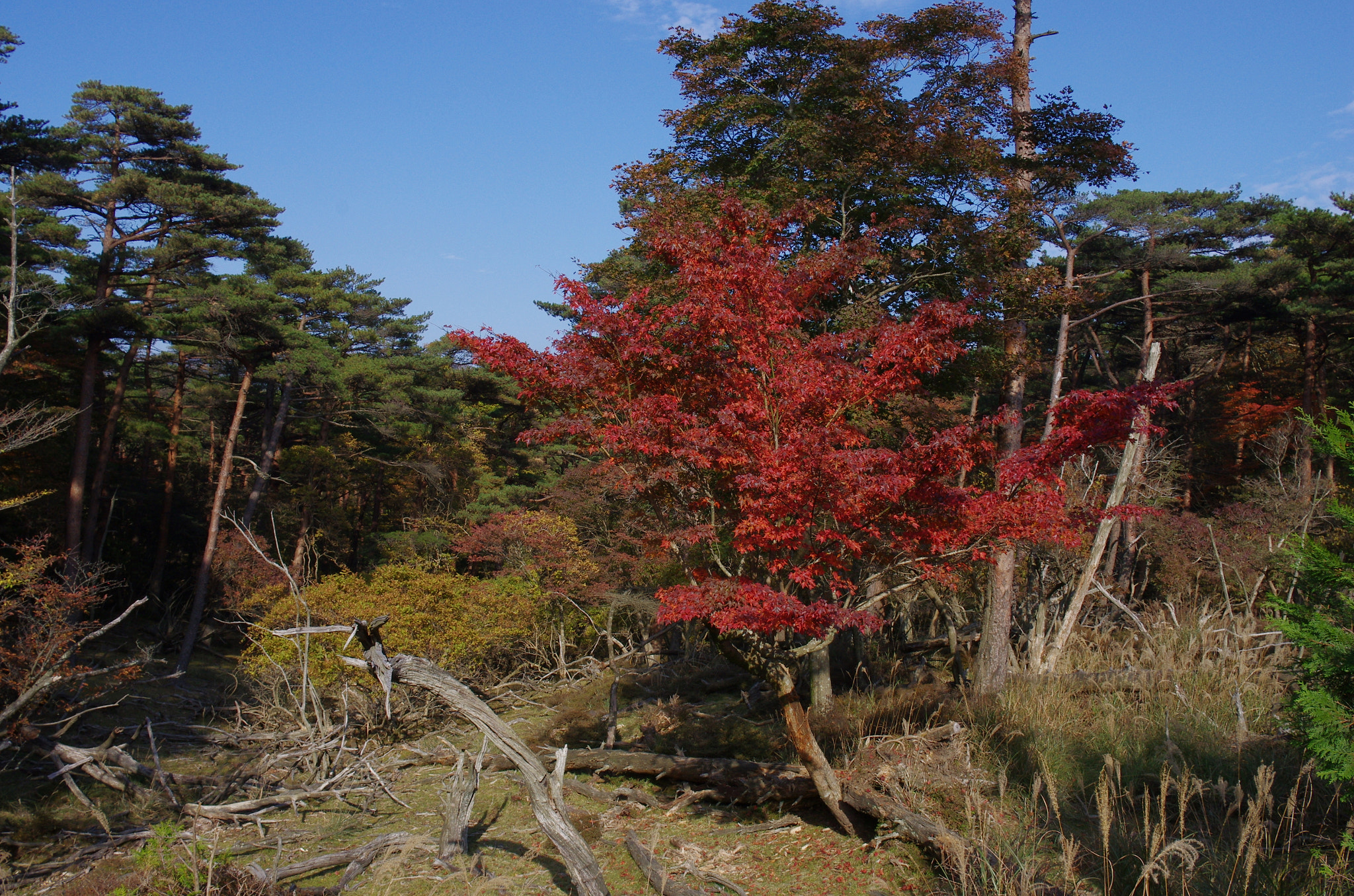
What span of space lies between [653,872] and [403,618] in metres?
7.69

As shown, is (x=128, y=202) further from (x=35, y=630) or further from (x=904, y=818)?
(x=904, y=818)

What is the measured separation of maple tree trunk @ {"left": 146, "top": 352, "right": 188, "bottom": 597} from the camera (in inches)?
842

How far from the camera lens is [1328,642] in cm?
380

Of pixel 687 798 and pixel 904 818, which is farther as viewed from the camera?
pixel 687 798

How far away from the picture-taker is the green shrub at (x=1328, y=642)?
3.73 m

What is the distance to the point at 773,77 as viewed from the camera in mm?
11062

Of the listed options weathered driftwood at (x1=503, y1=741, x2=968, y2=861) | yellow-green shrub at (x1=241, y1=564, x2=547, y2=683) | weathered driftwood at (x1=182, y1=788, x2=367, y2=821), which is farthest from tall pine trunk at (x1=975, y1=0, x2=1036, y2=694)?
yellow-green shrub at (x1=241, y1=564, x2=547, y2=683)

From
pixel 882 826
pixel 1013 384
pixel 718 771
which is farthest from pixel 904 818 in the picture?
pixel 1013 384

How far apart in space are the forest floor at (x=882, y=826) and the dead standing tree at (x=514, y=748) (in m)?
0.68

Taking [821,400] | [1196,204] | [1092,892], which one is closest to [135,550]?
[821,400]

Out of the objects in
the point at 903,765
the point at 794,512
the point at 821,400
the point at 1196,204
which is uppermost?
the point at 1196,204

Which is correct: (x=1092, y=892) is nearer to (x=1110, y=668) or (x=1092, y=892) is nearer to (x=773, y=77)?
(x=1110, y=668)

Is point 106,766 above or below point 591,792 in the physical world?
below

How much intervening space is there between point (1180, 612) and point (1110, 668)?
15.9 feet
